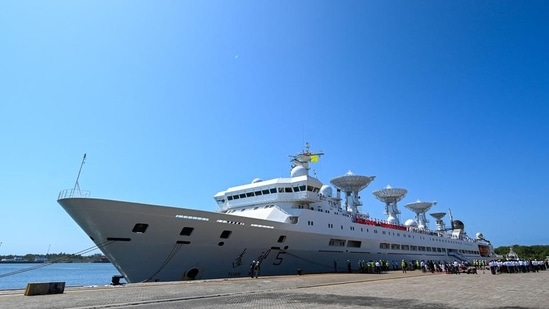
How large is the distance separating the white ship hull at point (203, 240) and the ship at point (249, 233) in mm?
49

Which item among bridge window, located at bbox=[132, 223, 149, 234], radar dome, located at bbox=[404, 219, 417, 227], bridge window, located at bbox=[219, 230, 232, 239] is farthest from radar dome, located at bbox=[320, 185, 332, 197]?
radar dome, located at bbox=[404, 219, 417, 227]

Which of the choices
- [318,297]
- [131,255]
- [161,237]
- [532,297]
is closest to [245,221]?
[161,237]

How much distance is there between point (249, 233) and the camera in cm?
2119

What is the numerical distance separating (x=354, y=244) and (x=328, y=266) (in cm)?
475

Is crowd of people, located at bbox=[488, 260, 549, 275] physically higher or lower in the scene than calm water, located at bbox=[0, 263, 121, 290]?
higher

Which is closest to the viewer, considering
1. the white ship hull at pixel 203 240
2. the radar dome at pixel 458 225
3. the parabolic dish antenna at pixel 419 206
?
the white ship hull at pixel 203 240

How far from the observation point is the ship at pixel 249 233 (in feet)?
56.3

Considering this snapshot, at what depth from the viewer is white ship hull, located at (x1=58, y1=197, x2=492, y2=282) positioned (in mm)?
16828

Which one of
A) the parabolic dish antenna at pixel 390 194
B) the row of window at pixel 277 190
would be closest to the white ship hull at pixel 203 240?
the row of window at pixel 277 190

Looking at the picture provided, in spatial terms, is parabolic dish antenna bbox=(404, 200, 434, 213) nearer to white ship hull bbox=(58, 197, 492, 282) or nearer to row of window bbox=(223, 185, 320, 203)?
white ship hull bbox=(58, 197, 492, 282)

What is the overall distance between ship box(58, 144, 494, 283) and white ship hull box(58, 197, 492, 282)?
5 cm

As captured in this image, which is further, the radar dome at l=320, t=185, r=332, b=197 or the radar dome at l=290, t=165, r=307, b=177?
the radar dome at l=320, t=185, r=332, b=197

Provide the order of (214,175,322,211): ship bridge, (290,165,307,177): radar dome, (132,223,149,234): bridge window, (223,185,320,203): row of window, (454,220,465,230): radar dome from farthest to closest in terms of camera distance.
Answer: (454,220,465,230): radar dome
(290,165,307,177): radar dome
(223,185,320,203): row of window
(214,175,322,211): ship bridge
(132,223,149,234): bridge window

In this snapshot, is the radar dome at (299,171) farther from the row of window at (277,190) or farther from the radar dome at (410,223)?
the radar dome at (410,223)
